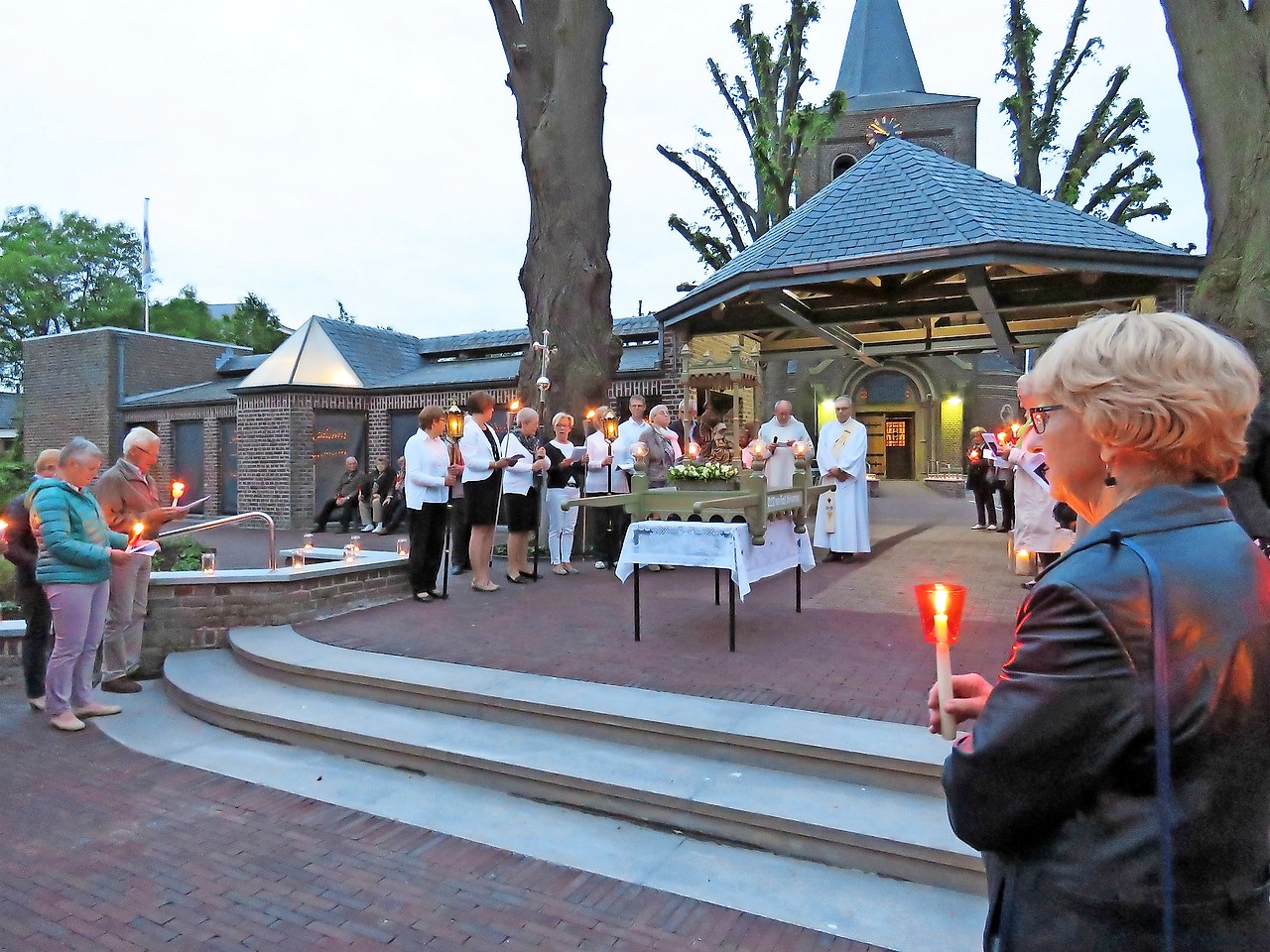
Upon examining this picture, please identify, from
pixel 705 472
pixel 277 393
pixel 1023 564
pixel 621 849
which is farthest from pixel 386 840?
pixel 277 393

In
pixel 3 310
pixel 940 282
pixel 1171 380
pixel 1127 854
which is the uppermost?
pixel 3 310

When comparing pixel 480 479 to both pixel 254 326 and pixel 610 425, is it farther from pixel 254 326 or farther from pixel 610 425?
pixel 254 326

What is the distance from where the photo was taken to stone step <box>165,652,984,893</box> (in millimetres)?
3209

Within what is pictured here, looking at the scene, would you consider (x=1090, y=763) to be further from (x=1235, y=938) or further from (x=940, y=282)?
(x=940, y=282)

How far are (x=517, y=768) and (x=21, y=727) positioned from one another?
354 centimetres

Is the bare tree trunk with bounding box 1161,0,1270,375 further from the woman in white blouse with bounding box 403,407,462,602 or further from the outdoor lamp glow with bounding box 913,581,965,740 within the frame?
the woman in white blouse with bounding box 403,407,462,602

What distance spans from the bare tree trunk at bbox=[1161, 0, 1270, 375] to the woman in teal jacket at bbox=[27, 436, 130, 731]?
8.47 metres

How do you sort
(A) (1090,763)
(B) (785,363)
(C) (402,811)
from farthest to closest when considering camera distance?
(B) (785,363), (C) (402,811), (A) (1090,763)

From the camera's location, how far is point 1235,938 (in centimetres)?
107

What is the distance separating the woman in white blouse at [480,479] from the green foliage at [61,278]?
4099cm

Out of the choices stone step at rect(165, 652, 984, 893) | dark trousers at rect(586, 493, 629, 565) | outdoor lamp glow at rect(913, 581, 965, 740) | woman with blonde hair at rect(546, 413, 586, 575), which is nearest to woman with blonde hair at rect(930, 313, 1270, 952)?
outdoor lamp glow at rect(913, 581, 965, 740)

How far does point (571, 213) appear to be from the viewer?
11055mm

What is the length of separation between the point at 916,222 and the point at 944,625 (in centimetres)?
838

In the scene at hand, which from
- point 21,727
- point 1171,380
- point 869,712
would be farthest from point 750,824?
point 21,727
